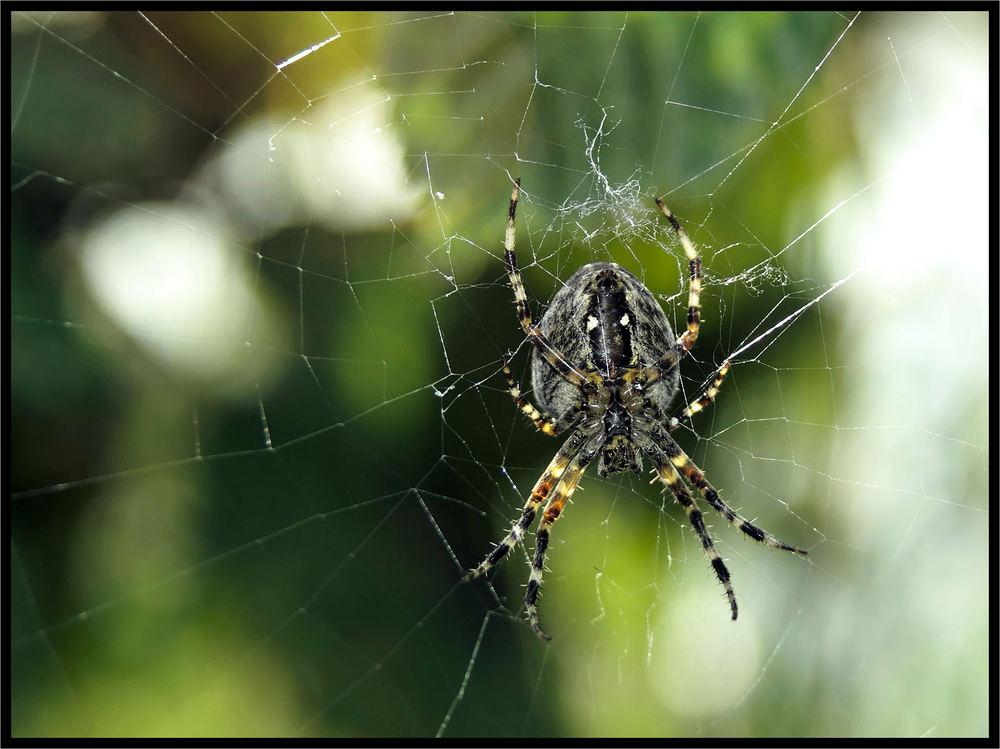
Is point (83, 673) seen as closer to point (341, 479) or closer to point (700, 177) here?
point (341, 479)

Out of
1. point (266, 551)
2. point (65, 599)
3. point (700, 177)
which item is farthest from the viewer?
point (266, 551)

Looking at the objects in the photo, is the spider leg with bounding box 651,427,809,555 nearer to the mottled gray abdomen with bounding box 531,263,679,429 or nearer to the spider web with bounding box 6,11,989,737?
the spider web with bounding box 6,11,989,737

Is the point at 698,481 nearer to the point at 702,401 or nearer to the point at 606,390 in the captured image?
the point at 702,401

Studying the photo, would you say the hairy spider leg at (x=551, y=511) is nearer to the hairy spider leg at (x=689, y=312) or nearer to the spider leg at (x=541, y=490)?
the spider leg at (x=541, y=490)

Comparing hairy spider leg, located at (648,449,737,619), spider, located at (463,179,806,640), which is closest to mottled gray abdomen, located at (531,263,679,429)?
spider, located at (463,179,806,640)

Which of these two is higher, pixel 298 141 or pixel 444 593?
A: pixel 298 141

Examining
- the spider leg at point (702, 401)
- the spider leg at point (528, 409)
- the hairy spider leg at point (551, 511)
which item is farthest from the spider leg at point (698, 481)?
the spider leg at point (528, 409)

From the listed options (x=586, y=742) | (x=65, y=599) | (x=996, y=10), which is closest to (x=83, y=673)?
(x=65, y=599)

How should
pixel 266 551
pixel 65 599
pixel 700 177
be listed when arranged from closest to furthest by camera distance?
pixel 700 177, pixel 65 599, pixel 266 551
